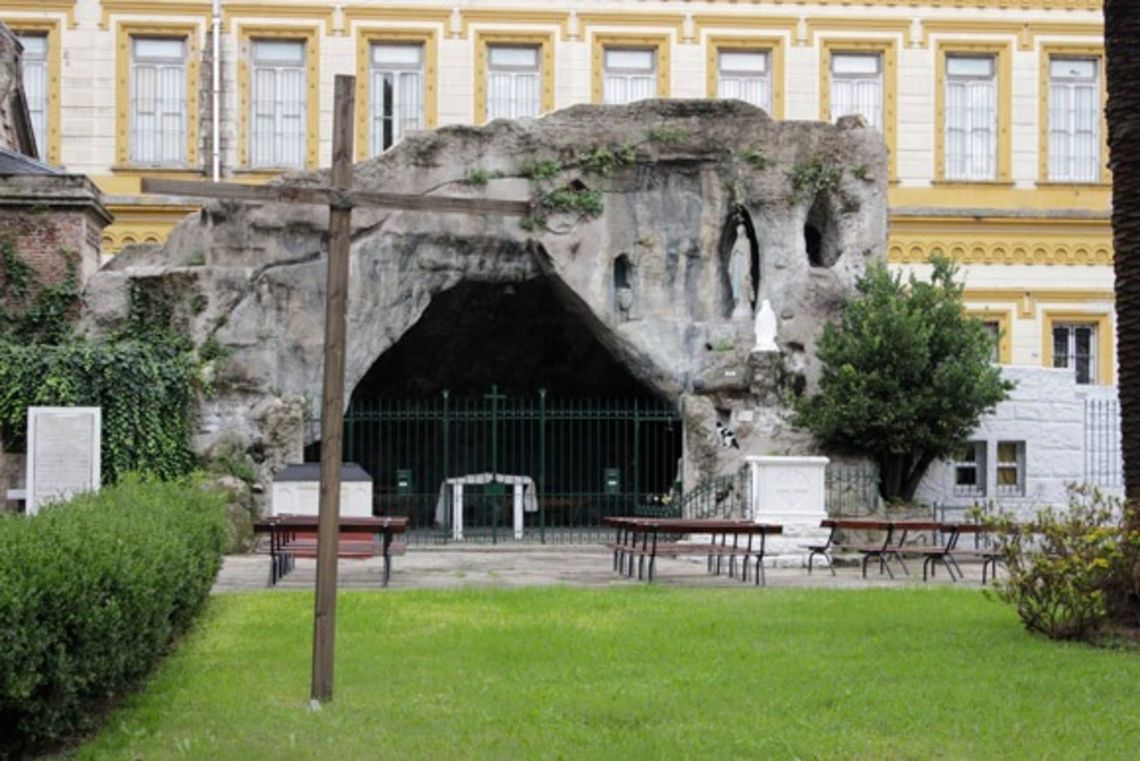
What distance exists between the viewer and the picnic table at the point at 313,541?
17.6m

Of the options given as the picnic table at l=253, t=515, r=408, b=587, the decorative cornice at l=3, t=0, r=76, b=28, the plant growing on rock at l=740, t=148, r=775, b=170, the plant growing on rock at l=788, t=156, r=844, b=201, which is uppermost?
the decorative cornice at l=3, t=0, r=76, b=28

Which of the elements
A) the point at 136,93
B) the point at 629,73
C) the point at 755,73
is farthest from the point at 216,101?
the point at 755,73

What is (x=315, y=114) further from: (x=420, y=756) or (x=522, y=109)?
(x=420, y=756)

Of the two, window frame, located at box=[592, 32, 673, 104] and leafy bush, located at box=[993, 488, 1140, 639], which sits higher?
window frame, located at box=[592, 32, 673, 104]

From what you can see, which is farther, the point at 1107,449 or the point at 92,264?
the point at 1107,449

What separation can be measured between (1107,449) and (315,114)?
1918cm

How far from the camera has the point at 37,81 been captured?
121 ft

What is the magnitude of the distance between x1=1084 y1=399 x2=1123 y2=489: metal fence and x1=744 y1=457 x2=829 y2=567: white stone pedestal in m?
7.19

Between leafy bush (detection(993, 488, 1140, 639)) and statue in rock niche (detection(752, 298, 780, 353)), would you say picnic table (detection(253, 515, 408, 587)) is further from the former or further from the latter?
statue in rock niche (detection(752, 298, 780, 353))

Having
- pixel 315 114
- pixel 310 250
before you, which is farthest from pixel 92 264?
pixel 315 114

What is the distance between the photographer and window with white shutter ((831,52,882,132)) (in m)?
39.1

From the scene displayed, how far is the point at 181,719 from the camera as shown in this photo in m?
9.55

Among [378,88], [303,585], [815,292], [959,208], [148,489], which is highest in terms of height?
[378,88]

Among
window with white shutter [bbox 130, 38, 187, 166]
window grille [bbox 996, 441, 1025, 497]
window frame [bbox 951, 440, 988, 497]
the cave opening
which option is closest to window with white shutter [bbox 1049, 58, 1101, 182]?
the cave opening
